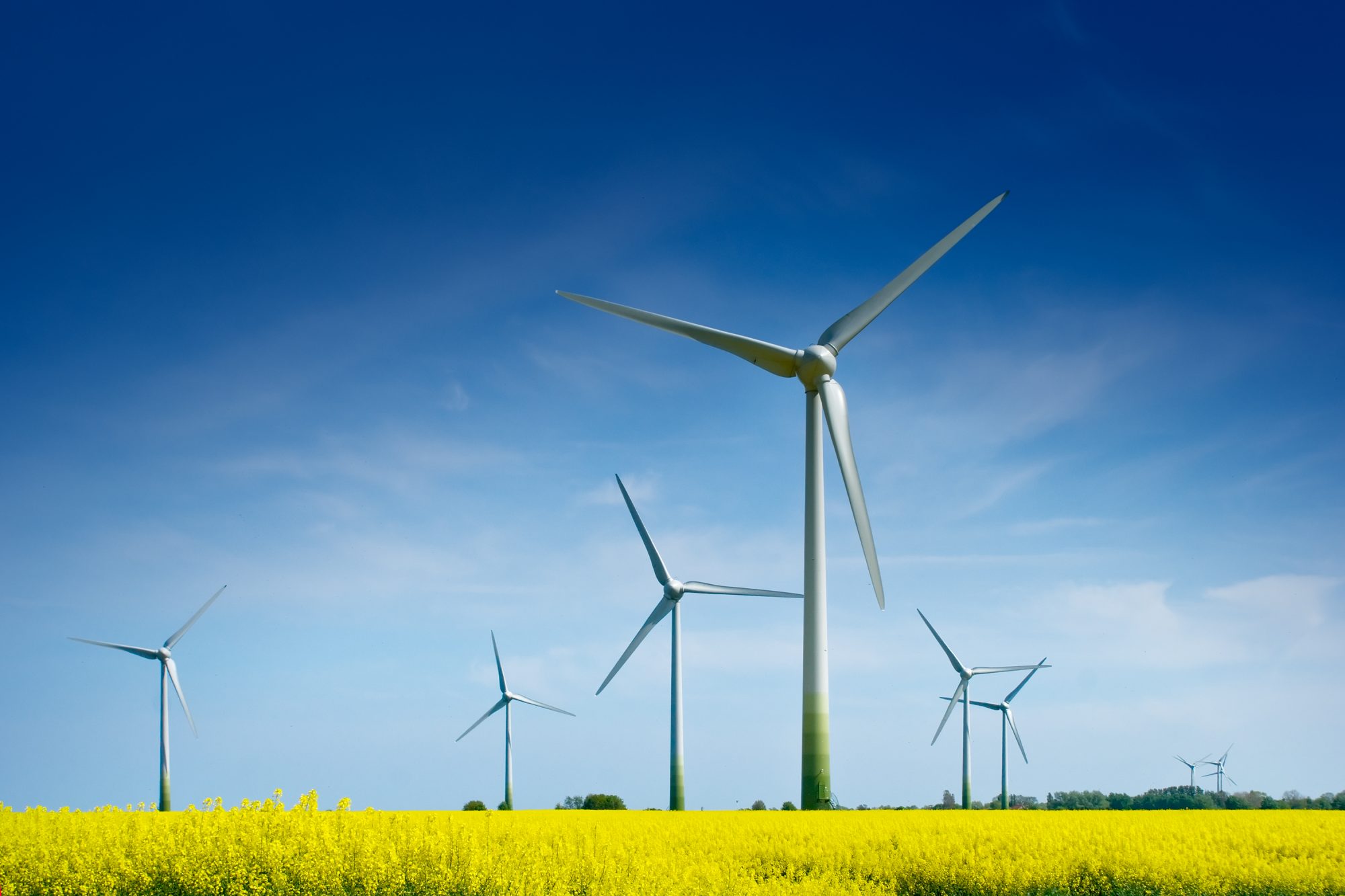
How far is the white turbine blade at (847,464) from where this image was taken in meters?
29.4

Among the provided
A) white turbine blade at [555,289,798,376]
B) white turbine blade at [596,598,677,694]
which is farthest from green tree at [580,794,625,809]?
white turbine blade at [555,289,798,376]

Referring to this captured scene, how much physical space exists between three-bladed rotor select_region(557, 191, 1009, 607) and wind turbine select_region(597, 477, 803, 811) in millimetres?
17332

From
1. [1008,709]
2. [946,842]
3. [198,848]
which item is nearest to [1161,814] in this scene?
[946,842]

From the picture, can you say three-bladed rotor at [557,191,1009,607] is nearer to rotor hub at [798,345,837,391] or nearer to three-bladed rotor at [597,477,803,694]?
rotor hub at [798,345,837,391]

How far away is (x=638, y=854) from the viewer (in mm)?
17172

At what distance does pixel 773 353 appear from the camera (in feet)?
111

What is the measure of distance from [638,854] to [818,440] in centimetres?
1582

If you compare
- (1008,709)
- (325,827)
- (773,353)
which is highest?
(773,353)

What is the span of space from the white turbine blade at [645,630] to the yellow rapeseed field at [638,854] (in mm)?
25360

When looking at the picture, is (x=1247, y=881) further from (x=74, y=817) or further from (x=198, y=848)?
(x=74, y=817)

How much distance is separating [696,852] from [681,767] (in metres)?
26.8

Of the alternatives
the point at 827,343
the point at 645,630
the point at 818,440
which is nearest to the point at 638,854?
the point at 818,440

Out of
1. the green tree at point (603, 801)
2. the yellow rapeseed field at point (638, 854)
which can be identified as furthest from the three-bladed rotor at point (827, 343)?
the green tree at point (603, 801)

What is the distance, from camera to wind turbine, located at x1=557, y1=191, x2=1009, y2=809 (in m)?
27.1
